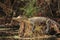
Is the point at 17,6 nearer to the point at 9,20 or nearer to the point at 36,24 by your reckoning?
the point at 9,20

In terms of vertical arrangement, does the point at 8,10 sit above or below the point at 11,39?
above

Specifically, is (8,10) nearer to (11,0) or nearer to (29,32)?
(11,0)

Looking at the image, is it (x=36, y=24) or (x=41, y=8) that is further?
(x=41, y=8)

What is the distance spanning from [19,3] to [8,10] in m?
1.11

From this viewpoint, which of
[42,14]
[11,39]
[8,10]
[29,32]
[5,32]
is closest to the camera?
[11,39]

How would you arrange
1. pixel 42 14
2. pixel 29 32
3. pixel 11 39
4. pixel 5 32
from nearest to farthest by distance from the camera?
pixel 11 39 < pixel 29 32 < pixel 5 32 < pixel 42 14

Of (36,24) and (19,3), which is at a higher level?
(19,3)

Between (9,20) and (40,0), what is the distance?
2.28 metres

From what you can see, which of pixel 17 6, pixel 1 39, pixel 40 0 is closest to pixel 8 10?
pixel 17 6

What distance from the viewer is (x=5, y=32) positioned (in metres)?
15.2

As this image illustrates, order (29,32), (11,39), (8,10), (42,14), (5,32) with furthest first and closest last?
(8,10) < (42,14) < (5,32) < (29,32) < (11,39)

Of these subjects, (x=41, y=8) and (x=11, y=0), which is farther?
(x=11, y=0)

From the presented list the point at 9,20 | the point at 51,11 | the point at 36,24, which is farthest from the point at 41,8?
the point at 36,24

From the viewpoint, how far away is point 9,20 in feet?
61.5
